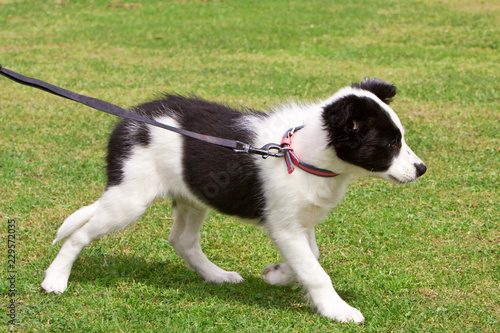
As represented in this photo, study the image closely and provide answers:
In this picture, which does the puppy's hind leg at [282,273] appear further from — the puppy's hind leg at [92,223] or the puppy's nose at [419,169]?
the puppy's hind leg at [92,223]

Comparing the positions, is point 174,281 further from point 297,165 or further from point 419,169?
point 419,169

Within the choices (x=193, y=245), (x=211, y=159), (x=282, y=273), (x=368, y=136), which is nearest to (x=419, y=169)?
(x=368, y=136)

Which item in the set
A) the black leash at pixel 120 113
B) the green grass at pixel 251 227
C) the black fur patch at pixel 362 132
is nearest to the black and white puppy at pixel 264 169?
the black fur patch at pixel 362 132

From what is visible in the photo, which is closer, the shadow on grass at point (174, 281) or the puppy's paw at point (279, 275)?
the puppy's paw at point (279, 275)

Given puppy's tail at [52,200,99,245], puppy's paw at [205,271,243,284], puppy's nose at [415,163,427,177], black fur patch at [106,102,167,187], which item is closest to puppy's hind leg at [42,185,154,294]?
puppy's tail at [52,200,99,245]

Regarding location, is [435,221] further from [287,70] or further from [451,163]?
[287,70]

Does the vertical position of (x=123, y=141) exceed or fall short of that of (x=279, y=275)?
it exceeds it

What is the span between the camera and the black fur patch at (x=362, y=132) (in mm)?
3688

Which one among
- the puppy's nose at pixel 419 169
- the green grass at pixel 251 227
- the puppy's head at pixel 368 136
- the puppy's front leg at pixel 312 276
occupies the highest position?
the puppy's head at pixel 368 136

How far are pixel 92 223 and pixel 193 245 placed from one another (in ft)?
2.57

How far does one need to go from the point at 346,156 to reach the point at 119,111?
139 cm

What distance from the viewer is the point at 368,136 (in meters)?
3.78

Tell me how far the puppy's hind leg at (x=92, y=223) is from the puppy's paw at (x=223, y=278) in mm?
759

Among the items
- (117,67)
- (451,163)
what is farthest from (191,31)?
(451,163)
